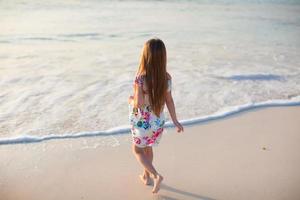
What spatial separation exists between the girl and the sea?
1.15 metres

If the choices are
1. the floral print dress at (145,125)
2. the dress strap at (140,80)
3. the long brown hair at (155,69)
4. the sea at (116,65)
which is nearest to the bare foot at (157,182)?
the floral print dress at (145,125)

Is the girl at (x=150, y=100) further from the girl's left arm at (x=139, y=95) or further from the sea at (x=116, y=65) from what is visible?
the sea at (x=116, y=65)

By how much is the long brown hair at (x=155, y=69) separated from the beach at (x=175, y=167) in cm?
72

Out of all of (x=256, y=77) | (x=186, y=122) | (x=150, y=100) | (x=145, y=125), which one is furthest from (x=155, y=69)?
(x=256, y=77)

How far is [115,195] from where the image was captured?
10.8 ft

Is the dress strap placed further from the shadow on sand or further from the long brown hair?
the shadow on sand

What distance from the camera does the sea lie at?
16.1ft

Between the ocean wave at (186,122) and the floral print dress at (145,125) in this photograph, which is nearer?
the floral print dress at (145,125)

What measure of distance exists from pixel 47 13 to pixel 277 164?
1070 centimetres

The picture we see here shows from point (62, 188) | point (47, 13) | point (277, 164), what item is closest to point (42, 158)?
point (62, 188)

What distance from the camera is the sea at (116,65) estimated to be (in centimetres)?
490

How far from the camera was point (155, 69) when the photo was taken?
3.06 meters

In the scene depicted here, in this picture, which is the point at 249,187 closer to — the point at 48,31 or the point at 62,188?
the point at 62,188

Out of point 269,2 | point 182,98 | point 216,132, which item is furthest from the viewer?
point 269,2
